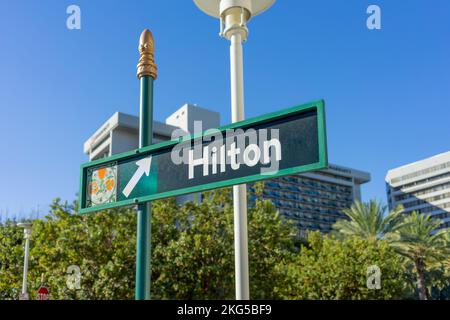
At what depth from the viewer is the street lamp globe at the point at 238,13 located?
16.5 ft

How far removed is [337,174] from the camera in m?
138

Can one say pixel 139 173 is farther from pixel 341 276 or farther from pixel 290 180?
pixel 290 180

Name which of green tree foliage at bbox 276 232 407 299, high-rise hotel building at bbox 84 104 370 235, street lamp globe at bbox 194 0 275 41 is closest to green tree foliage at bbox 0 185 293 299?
green tree foliage at bbox 276 232 407 299

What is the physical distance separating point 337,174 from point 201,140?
138 m

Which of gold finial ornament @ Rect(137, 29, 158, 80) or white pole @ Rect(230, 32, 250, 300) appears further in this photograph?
gold finial ornament @ Rect(137, 29, 158, 80)

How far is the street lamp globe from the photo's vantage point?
5039 millimetres

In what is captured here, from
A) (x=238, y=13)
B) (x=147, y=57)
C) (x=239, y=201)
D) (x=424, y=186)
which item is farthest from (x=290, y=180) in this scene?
(x=239, y=201)

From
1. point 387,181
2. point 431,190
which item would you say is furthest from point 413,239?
point 387,181

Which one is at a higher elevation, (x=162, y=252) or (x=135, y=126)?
(x=135, y=126)

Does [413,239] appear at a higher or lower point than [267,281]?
higher

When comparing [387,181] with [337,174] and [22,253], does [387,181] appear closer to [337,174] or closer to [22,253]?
[337,174]

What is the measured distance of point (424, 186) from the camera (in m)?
129

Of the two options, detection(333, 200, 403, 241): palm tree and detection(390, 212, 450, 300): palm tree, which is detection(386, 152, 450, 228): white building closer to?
detection(390, 212, 450, 300): palm tree

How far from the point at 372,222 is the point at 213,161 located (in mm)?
36616
